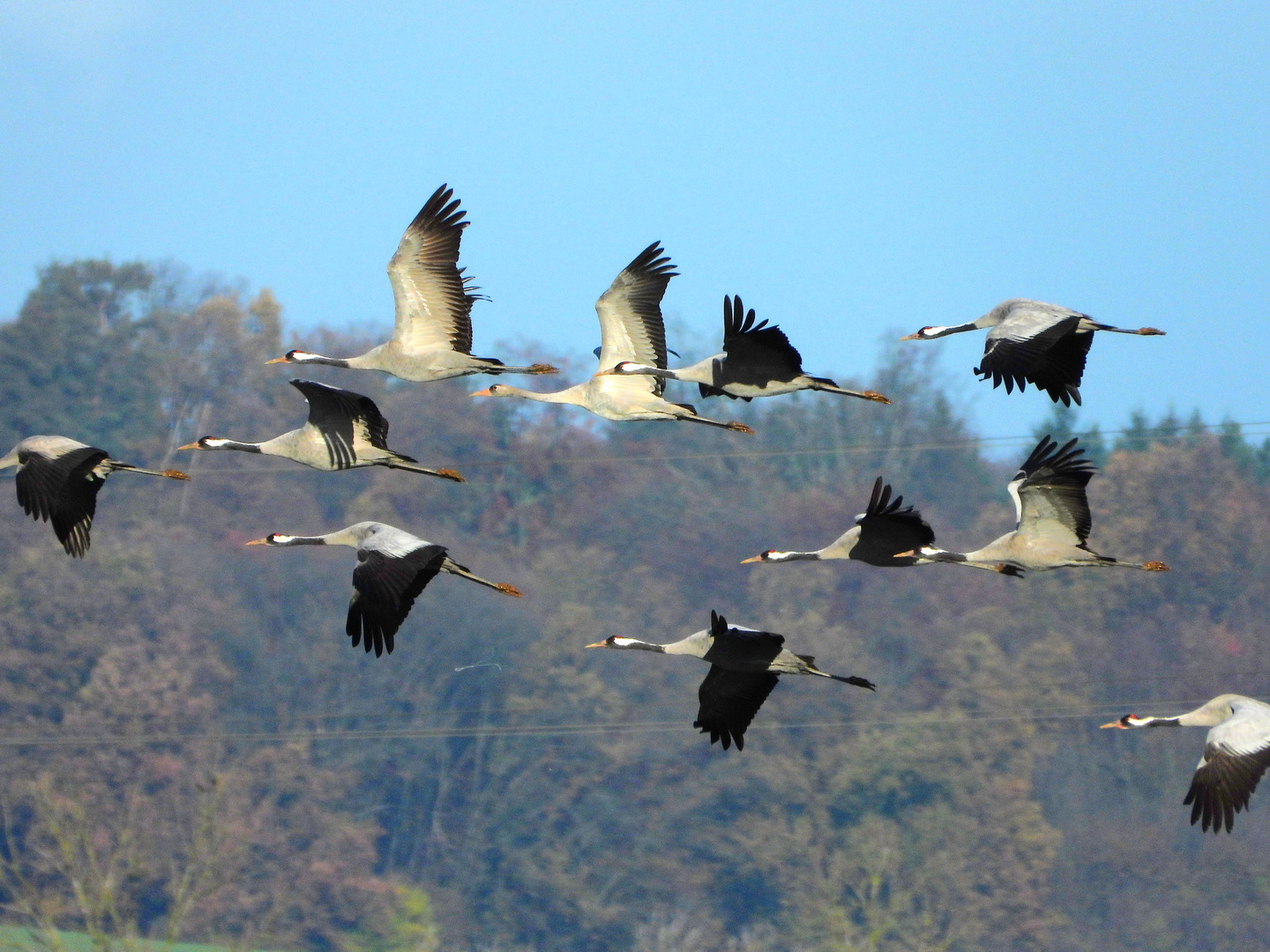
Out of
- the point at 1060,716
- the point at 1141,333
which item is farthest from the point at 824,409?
the point at 1141,333

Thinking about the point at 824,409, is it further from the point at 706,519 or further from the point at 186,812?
the point at 186,812

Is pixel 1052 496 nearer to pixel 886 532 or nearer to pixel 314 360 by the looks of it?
pixel 886 532

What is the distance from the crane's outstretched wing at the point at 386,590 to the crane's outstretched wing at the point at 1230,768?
262 inches

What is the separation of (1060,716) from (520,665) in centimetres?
1633

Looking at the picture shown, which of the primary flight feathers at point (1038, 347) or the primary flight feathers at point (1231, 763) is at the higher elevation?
the primary flight feathers at point (1038, 347)

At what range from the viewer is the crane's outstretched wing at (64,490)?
1698 centimetres

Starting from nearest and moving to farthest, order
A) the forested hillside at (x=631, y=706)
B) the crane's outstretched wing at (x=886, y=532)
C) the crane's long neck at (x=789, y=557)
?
the crane's outstretched wing at (x=886, y=532)
the crane's long neck at (x=789, y=557)
the forested hillside at (x=631, y=706)

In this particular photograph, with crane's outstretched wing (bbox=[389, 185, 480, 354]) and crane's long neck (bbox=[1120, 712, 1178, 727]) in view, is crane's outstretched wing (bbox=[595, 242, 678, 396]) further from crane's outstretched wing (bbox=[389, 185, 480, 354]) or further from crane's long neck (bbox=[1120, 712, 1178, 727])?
crane's long neck (bbox=[1120, 712, 1178, 727])

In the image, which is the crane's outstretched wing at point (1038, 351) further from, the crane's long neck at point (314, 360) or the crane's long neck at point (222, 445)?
the crane's long neck at point (222, 445)

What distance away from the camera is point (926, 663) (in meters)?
57.5

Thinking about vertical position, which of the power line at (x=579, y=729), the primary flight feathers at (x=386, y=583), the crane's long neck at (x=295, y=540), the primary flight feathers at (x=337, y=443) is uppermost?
the primary flight feathers at (x=337, y=443)

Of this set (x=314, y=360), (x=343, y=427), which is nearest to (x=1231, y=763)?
(x=343, y=427)

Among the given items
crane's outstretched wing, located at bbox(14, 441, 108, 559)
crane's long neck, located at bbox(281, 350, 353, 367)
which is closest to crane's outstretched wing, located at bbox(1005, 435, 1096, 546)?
crane's long neck, located at bbox(281, 350, 353, 367)

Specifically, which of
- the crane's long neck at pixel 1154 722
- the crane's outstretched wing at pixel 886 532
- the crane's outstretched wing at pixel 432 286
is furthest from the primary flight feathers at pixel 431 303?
the crane's long neck at pixel 1154 722
